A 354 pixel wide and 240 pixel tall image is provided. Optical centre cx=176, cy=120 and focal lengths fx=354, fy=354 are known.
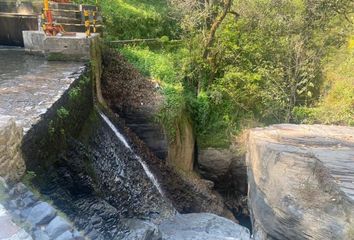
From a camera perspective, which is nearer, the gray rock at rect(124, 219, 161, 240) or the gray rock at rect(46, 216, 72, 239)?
the gray rock at rect(46, 216, 72, 239)

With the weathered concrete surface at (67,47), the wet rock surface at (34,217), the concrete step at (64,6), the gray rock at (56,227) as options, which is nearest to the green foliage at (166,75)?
the concrete step at (64,6)

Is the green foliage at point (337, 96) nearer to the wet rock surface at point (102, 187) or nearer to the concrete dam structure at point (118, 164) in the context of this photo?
the concrete dam structure at point (118, 164)

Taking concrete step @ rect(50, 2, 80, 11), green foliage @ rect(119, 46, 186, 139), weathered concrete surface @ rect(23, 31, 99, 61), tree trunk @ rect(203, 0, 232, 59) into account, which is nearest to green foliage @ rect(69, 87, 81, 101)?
weathered concrete surface @ rect(23, 31, 99, 61)

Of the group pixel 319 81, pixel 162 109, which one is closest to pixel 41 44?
pixel 162 109

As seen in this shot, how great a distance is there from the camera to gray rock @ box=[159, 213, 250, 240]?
677 centimetres

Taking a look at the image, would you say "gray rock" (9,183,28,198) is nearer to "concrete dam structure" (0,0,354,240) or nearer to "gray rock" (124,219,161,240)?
"concrete dam structure" (0,0,354,240)

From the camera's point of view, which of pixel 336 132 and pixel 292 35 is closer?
pixel 336 132

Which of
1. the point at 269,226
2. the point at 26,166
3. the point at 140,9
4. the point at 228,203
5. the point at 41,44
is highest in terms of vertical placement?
the point at 140,9

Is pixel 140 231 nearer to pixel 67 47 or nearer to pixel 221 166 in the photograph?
pixel 67 47

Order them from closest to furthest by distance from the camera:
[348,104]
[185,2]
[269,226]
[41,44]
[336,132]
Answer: [269,226]
[336,132]
[41,44]
[348,104]
[185,2]

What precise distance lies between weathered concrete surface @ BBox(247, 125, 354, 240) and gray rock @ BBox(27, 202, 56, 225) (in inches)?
106

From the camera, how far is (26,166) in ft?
14.8

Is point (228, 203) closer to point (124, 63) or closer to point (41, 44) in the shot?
point (124, 63)

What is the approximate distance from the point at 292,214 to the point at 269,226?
0.58 meters
